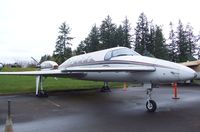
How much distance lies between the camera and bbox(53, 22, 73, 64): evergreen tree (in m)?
78.6

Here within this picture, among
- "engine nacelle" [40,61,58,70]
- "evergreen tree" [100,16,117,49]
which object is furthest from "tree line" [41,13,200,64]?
"engine nacelle" [40,61,58,70]

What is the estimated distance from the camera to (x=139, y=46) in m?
63.2

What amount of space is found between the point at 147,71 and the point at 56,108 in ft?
12.9

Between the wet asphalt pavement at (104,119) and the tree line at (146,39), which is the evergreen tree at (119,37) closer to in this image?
the tree line at (146,39)

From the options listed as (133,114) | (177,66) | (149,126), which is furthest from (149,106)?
(149,126)

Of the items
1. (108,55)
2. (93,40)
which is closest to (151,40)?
(93,40)

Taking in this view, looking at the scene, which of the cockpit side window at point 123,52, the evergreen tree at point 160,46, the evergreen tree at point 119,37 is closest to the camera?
the cockpit side window at point 123,52

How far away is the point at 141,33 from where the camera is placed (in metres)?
65.2

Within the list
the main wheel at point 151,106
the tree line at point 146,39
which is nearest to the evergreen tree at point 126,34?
the tree line at point 146,39

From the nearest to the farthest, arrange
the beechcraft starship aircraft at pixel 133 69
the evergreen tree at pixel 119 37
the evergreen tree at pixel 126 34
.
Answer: the beechcraft starship aircraft at pixel 133 69
the evergreen tree at pixel 119 37
the evergreen tree at pixel 126 34

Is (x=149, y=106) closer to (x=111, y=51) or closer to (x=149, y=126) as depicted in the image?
(x=149, y=126)

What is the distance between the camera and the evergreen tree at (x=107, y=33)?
64000mm

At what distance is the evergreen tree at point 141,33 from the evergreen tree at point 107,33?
5079 mm

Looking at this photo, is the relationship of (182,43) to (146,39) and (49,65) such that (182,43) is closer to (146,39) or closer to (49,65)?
(146,39)
